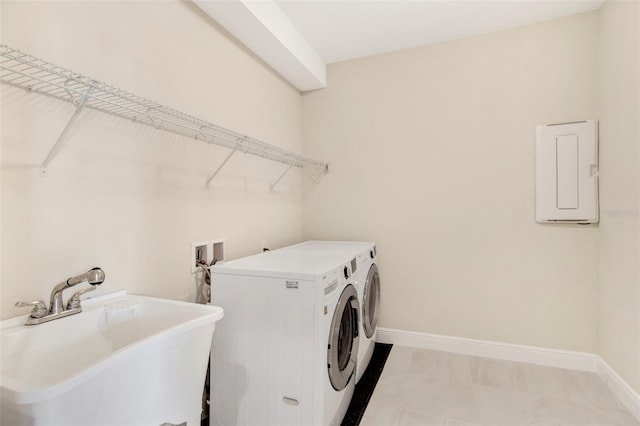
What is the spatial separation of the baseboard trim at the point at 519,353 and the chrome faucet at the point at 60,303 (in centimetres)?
230

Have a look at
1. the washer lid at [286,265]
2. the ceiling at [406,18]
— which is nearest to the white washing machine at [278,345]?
the washer lid at [286,265]

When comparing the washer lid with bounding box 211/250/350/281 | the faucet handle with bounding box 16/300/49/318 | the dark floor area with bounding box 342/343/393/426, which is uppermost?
the washer lid with bounding box 211/250/350/281

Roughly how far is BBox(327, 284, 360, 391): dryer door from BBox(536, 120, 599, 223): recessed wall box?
1.62 metres

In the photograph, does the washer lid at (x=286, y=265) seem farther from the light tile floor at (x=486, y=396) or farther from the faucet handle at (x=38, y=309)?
Result: the light tile floor at (x=486, y=396)

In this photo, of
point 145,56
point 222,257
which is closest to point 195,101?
point 145,56

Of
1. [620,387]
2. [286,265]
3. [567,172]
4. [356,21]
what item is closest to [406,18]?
[356,21]

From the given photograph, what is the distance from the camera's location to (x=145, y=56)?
1.48 metres

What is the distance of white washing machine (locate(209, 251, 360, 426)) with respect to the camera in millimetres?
1382

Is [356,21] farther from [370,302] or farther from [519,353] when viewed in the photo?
[519,353]

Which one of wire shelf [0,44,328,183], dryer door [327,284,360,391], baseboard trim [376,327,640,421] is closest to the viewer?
wire shelf [0,44,328,183]

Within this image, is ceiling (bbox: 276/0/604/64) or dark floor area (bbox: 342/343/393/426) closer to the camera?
dark floor area (bbox: 342/343/393/426)

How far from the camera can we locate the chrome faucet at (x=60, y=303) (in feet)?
3.28

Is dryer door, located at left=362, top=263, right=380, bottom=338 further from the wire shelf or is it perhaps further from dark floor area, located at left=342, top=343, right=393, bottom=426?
the wire shelf

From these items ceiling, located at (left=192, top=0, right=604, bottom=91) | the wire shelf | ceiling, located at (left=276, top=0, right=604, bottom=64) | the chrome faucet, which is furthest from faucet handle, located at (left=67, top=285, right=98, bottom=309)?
ceiling, located at (left=276, top=0, right=604, bottom=64)
